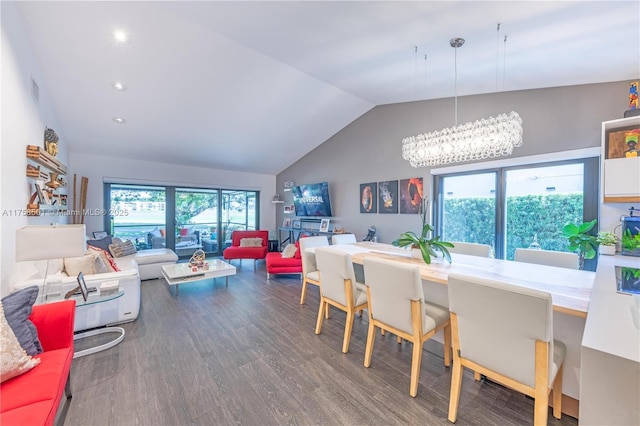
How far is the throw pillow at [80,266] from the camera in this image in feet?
9.57

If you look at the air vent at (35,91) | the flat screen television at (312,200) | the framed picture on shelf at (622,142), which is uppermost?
the air vent at (35,91)

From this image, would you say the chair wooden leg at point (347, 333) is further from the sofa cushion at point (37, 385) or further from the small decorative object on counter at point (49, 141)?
the small decorative object on counter at point (49, 141)

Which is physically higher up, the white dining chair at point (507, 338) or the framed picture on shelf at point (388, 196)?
the framed picture on shelf at point (388, 196)

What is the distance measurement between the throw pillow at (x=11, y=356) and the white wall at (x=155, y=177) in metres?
4.90

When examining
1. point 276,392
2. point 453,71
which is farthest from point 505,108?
point 276,392

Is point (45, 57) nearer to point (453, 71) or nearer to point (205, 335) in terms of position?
point (205, 335)

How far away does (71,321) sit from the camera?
1.74 meters

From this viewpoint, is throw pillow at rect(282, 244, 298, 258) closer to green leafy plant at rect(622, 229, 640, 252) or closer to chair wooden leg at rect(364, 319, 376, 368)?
chair wooden leg at rect(364, 319, 376, 368)

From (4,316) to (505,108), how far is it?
16.9ft

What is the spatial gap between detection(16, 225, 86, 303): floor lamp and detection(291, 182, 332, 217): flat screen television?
14.4ft

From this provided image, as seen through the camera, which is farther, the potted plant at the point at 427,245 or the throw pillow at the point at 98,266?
the throw pillow at the point at 98,266

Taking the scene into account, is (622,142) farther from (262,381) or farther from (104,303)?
(104,303)

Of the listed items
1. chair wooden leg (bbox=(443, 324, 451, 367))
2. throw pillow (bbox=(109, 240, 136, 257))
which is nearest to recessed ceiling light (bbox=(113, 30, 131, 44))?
throw pillow (bbox=(109, 240, 136, 257))

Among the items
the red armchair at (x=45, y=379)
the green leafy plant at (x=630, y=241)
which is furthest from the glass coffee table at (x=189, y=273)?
the green leafy plant at (x=630, y=241)
